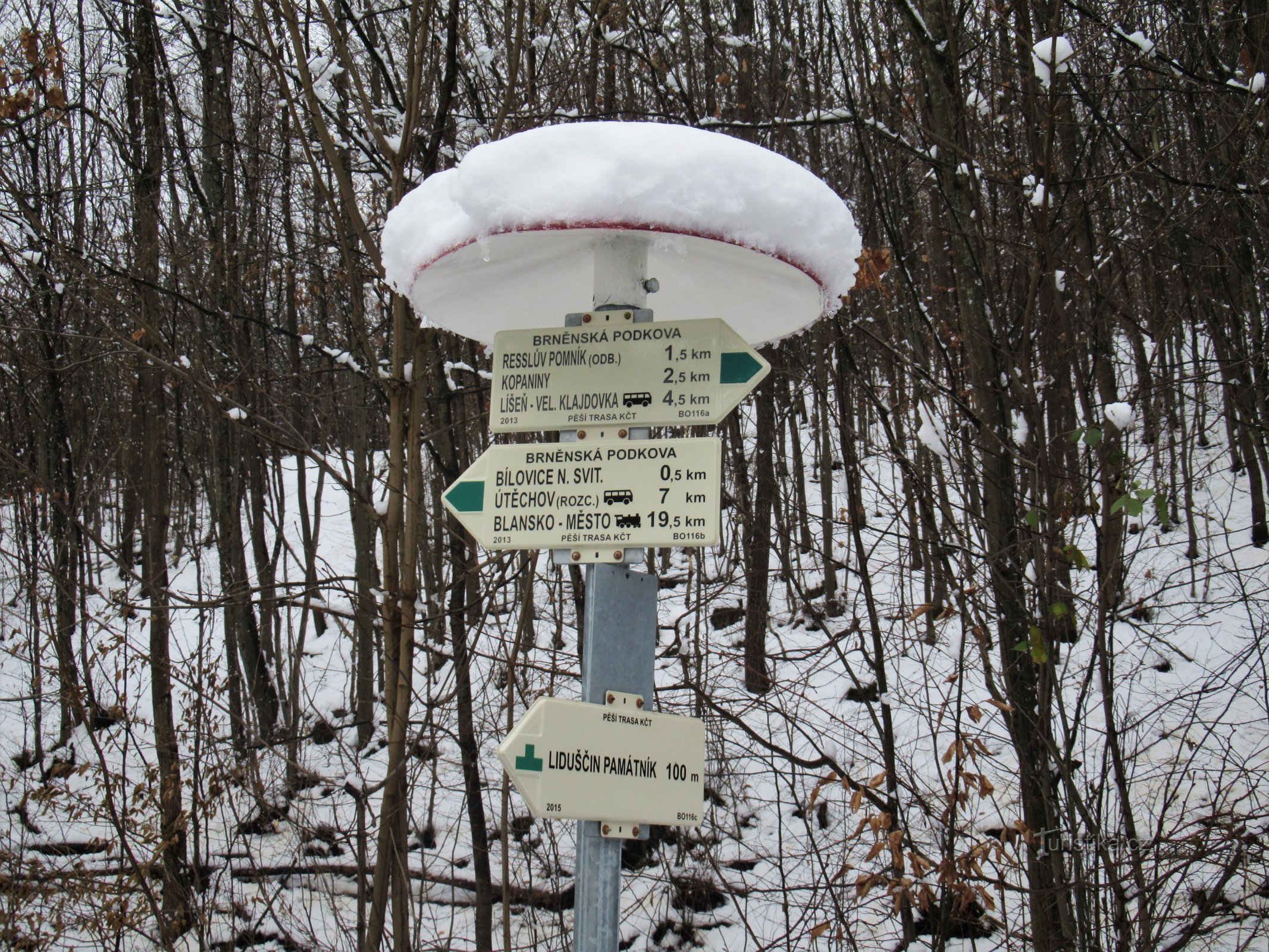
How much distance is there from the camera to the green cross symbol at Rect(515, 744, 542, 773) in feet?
5.53

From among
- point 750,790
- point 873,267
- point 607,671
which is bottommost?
point 750,790

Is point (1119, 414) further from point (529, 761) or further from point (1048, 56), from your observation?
point (529, 761)

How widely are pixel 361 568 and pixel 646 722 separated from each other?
8.87m

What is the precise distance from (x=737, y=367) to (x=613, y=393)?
257 mm

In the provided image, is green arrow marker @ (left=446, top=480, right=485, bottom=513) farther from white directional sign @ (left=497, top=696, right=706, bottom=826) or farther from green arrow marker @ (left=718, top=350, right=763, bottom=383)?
green arrow marker @ (left=718, top=350, right=763, bottom=383)

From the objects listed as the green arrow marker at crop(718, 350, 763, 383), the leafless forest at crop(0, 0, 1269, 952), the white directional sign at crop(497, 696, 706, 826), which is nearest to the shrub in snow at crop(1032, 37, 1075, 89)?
the leafless forest at crop(0, 0, 1269, 952)

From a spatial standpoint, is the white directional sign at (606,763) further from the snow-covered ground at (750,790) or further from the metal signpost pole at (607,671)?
the snow-covered ground at (750,790)

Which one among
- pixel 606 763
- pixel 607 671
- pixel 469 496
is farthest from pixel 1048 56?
pixel 606 763

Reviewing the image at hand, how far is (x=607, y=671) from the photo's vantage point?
1824 millimetres

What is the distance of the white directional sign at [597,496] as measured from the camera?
1791mm

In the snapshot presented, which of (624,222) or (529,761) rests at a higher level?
(624,222)

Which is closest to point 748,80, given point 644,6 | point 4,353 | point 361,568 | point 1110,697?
point 644,6

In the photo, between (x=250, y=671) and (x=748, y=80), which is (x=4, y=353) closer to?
(x=250, y=671)

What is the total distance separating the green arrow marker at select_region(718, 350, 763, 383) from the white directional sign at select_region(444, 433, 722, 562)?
0.52ft
